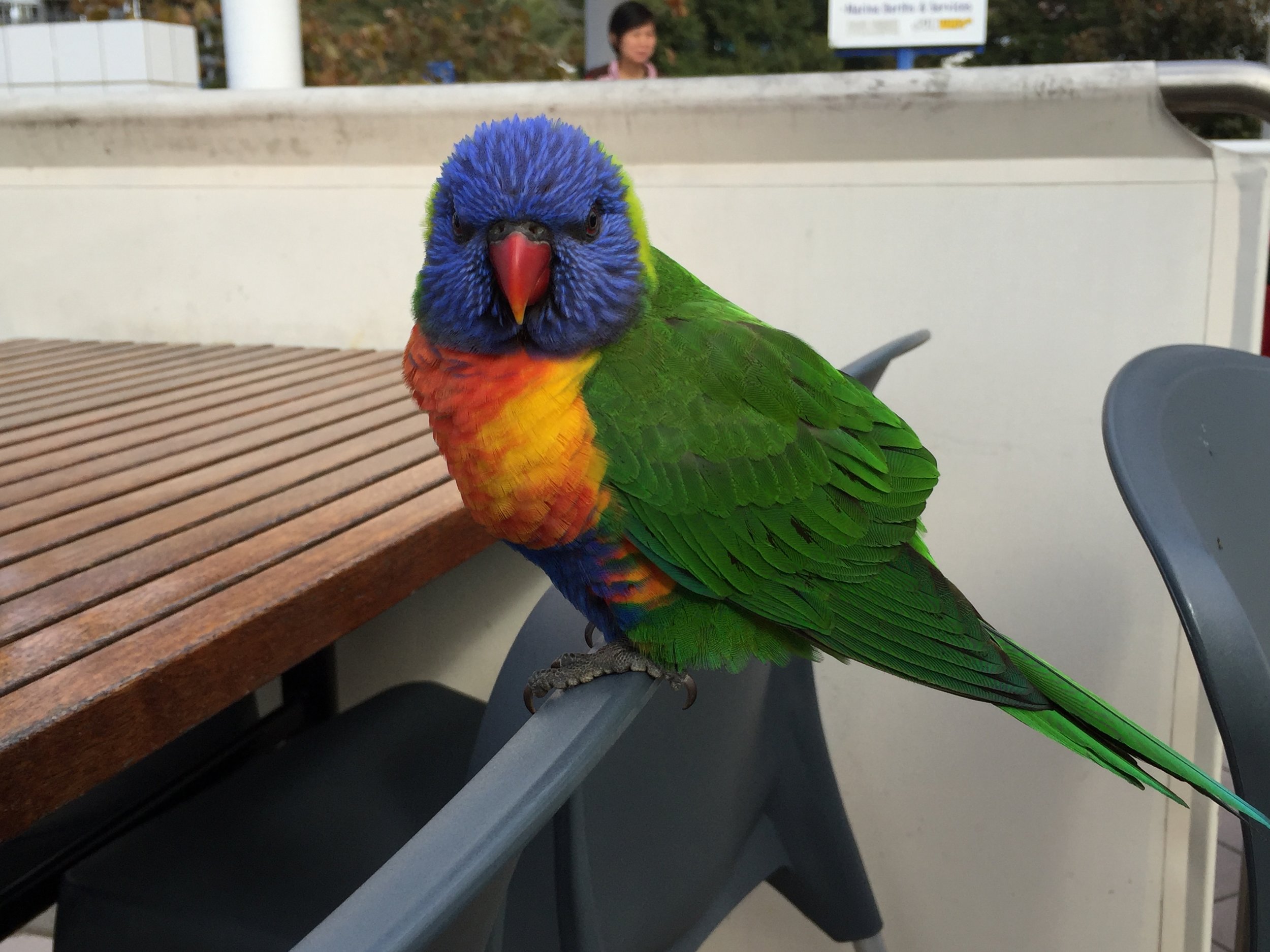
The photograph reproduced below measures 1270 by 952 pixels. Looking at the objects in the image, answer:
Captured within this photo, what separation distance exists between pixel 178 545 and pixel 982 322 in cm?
103

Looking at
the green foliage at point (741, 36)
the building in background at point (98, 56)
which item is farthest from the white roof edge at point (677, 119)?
the green foliage at point (741, 36)

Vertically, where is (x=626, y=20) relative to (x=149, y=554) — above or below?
above

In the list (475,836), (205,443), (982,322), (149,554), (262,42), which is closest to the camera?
(475,836)

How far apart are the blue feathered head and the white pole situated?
1617 millimetres

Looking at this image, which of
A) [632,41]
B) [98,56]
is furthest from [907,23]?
[98,56]

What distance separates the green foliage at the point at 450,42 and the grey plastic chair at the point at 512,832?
2366 millimetres

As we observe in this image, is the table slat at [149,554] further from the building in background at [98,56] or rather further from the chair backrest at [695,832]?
the building in background at [98,56]

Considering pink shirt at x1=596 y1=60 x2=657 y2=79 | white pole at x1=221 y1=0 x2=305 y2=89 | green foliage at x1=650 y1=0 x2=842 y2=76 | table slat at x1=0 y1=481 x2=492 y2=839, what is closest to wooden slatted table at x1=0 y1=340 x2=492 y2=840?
table slat at x1=0 y1=481 x2=492 y2=839

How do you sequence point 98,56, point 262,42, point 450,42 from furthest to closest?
1. point 450,42
2. point 98,56
3. point 262,42

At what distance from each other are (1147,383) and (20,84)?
3.38 meters

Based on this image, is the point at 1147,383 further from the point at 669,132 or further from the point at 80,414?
the point at 80,414

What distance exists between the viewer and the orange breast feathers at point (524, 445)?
0.63 meters

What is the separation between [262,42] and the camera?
6.65 ft

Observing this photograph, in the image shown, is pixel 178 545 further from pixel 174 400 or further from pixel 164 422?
pixel 174 400
